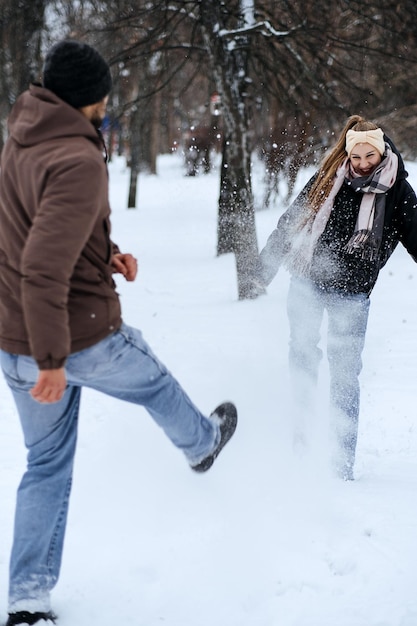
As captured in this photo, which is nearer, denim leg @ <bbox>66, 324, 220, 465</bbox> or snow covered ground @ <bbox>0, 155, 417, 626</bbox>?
denim leg @ <bbox>66, 324, 220, 465</bbox>

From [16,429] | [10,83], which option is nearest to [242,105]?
[16,429]

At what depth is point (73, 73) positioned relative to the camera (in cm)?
213

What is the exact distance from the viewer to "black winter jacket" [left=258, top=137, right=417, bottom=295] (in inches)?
131

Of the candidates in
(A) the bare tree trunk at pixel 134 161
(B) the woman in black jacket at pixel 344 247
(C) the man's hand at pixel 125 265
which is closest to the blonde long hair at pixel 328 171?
(B) the woman in black jacket at pixel 344 247

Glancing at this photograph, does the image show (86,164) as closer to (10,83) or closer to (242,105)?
(242,105)

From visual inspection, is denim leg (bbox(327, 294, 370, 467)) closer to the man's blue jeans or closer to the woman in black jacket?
the woman in black jacket

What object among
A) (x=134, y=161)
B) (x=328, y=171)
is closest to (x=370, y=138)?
(x=328, y=171)

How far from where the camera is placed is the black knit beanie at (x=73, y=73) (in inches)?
84.1

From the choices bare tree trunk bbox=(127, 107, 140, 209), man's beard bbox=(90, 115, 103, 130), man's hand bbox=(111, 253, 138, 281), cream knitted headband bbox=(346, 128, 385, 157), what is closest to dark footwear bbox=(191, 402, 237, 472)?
man's hand bbox=(111, 253, 138, 281)

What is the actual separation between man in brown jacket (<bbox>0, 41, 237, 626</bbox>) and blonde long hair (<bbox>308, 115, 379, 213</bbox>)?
126 cm

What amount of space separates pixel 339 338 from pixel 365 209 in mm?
645

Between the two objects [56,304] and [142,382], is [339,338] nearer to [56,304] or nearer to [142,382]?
[142,382]

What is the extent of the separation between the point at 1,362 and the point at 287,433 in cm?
206

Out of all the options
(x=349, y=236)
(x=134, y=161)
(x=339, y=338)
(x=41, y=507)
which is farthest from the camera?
(x=134, y=161)
